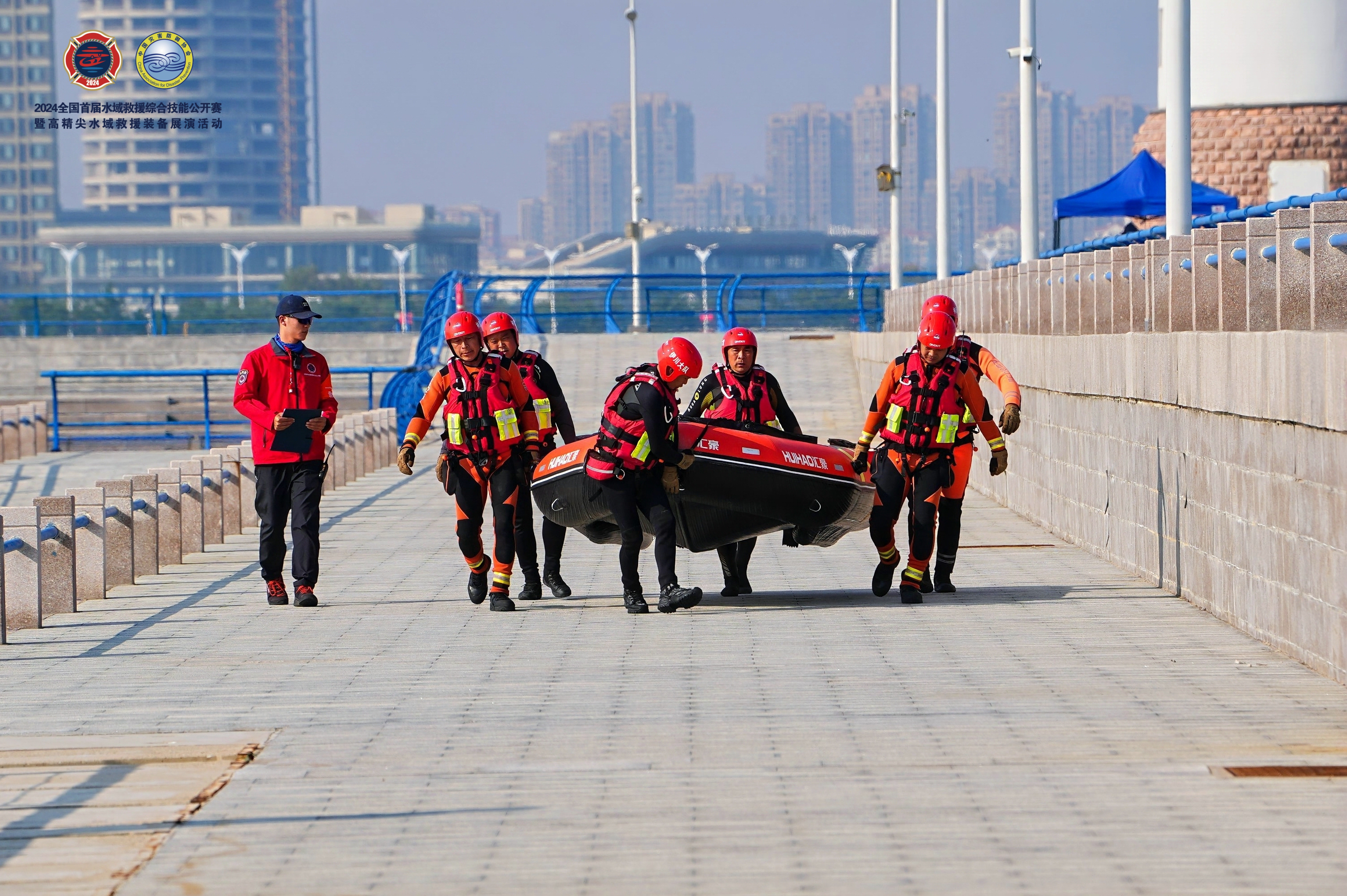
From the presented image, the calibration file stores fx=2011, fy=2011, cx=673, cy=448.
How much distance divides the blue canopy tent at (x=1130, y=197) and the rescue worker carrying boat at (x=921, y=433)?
20325 mm

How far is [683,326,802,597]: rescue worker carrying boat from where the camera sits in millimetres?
11828

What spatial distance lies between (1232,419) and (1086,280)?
5.22 metres

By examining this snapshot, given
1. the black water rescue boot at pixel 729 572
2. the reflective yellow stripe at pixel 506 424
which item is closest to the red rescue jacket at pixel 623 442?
the reflective yellow stripe at pixel 506 424

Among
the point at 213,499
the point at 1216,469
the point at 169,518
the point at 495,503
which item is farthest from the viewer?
the point at 213,499

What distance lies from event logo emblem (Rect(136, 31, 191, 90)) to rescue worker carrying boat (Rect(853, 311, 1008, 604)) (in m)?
18.8

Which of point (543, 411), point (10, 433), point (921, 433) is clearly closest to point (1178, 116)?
point (921, 433)

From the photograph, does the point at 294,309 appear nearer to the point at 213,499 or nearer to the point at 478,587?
the point at 478,587

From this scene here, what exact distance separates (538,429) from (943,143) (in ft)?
70.7

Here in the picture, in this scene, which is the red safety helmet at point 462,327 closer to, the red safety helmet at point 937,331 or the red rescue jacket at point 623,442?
the red rescue jacket at point 623,442

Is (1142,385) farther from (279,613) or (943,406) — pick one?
(279,613)

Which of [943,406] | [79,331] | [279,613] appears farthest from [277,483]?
[79,331]

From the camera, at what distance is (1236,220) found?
1599 centimetres

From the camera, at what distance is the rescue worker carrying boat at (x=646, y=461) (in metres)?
10.8

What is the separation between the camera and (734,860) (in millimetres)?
5516
